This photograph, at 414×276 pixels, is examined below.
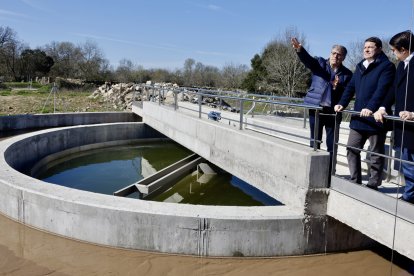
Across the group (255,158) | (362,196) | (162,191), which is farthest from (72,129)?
(362,196)

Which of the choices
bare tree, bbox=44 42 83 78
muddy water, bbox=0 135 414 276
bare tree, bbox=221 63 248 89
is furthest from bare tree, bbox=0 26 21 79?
muddy water, bbox=0 135 414 276

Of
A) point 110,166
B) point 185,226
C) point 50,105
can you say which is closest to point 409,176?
point 185,226

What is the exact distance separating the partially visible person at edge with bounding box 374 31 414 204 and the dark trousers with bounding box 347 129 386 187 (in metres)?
0.43

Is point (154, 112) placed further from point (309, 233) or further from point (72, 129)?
point (309, 233)

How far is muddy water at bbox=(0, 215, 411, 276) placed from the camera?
5359 mm

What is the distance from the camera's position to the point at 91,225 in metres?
6.09

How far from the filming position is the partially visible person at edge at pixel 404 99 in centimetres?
440

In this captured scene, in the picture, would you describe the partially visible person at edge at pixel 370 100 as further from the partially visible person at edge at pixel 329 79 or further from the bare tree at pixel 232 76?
the bare tree at pixel 232 76

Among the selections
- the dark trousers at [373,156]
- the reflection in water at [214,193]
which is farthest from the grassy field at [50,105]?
the dark trousers at [373,156]

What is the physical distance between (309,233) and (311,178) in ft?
3.01

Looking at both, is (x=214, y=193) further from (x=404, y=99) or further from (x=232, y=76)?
(x=232, y=76)

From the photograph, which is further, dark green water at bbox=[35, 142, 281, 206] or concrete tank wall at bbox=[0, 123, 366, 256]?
dark green water at bbox=[35, 142, 281, 206]

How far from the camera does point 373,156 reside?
5.28m

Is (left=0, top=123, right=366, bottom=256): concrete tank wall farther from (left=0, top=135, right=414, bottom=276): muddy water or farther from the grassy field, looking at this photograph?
the grassy field
